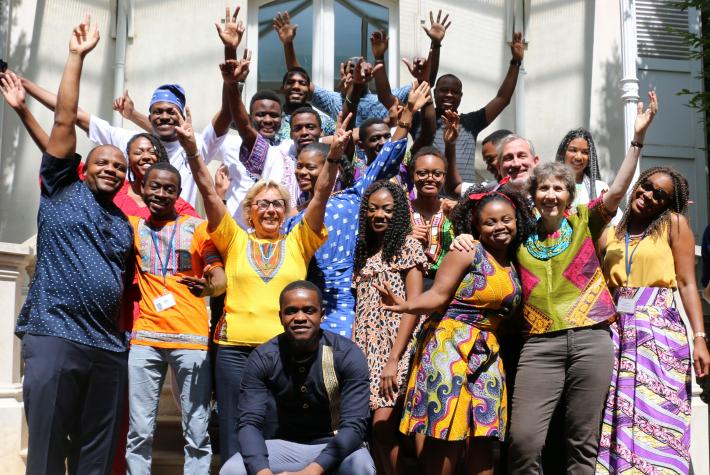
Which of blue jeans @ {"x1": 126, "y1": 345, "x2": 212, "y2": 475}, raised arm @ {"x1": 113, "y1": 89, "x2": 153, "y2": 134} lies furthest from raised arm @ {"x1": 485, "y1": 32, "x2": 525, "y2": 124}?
blue jeans @ {"x1": 126, "y1": 345, "x2": 212, "y2": 475}

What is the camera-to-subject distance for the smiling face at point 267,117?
270 inches

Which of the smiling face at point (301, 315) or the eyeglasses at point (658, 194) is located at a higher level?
the eyeglasses at point (658, 194)

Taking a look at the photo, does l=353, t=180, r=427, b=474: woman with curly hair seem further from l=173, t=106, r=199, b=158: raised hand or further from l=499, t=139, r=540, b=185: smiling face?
l=173, t=106, r=199, b=158: raised hand

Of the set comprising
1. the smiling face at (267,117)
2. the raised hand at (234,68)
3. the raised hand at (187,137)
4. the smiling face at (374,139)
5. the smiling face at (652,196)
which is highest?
the raised hand at (234,68)

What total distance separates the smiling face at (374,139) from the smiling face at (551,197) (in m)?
1.65

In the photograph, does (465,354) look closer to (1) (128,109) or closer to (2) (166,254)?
(2) (166,254)

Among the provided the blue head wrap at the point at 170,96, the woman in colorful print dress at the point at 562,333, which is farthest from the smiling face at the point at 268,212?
the woman in colorful print dress at the point at 562,333

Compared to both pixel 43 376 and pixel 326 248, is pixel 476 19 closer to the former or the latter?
pixel 326 248

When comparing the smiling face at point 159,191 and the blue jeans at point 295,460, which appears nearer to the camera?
the blue jeans at point 295,460

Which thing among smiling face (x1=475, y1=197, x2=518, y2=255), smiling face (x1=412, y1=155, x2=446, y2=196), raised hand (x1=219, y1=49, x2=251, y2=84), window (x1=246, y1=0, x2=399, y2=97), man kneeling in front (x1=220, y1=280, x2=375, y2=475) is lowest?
man kneeling in front (x1=220, y1=280, x2=375, y2=475)

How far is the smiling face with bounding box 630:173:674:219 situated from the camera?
534 centimetres

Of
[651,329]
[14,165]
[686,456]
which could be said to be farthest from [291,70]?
[686,456]

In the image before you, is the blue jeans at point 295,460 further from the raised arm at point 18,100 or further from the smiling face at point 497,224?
the raised arm at point 18,100

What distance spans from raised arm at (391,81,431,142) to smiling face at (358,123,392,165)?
349 mm
